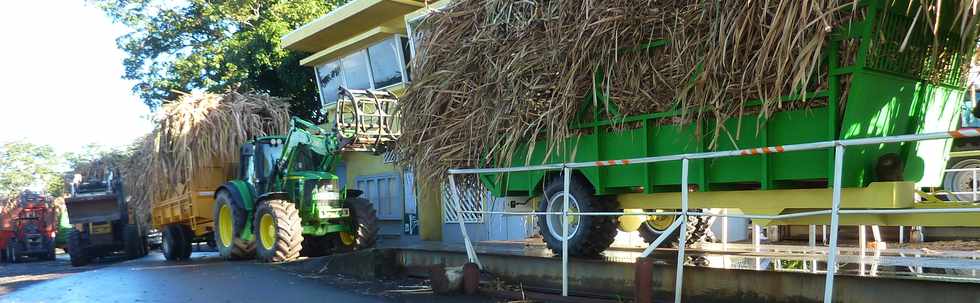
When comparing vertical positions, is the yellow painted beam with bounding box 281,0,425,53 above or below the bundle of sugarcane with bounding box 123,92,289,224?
above

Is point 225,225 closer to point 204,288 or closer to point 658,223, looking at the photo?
point 204,288

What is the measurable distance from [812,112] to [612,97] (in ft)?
6.23

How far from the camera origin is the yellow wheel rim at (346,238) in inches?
550

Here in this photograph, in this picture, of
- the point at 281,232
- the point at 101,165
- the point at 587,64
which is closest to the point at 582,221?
the point at 587,64

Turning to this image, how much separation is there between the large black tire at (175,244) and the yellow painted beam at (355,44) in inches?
236

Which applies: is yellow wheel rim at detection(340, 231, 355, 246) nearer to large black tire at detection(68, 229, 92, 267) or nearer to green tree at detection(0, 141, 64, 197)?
large black tire at detection(68, 229, 92, 267)

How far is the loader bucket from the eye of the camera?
1773cm

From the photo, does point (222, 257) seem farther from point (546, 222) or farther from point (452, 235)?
point (546, 222)

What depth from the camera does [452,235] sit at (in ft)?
53.9

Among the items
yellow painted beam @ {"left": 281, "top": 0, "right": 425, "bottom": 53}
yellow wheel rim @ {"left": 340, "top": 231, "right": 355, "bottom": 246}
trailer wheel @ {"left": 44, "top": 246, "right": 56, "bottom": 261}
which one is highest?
yellow painted beam @ {"left": 281, "top": 0, "right": 425, "bottom": 53}

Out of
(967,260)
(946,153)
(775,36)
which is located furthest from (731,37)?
(967,260)

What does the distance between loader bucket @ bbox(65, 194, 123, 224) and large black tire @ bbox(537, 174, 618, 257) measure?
44.0ft

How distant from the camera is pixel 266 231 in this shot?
13.5 m

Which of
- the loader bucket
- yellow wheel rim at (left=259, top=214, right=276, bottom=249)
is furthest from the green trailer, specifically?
the loader bucket
